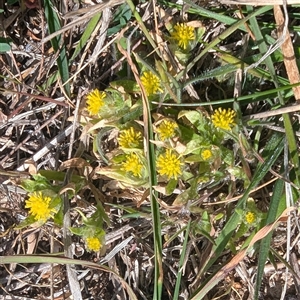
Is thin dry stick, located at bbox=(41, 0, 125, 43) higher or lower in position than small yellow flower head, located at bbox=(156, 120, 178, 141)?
higher

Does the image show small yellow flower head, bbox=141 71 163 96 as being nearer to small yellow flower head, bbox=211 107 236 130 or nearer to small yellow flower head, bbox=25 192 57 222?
small yellow flower head, bbox=211 107 236 130

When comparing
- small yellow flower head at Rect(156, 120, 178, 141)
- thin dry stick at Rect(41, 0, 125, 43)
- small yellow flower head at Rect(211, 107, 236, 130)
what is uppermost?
thin dry stick at Rect(41, 0, 125, 43)

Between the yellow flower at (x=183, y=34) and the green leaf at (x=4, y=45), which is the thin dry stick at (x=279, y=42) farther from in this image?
the green leaf at (x=4, y=45)

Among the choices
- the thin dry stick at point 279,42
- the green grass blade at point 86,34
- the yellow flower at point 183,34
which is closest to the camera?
the thin dry stick at point 279,42

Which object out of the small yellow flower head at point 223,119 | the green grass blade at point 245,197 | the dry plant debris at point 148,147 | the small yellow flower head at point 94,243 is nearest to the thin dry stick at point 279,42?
the dry plant debris at point 148,147

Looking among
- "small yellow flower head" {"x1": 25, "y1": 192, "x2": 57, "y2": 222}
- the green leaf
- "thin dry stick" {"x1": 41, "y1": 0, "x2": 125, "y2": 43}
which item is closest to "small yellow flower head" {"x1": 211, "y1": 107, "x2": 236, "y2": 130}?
"thin dry stick" {"x1": 41, "y1": 0, "x2": 125, "y2": 43}

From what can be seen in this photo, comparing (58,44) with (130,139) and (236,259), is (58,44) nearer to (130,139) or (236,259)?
(130,139)
